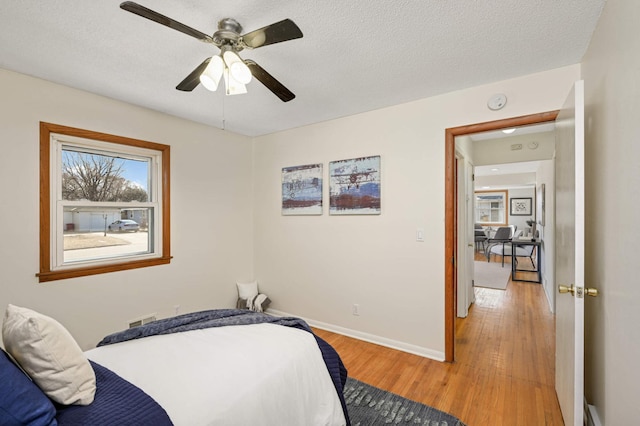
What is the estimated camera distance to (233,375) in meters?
1.29

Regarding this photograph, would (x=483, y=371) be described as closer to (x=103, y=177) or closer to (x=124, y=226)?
(x=124, y=226)

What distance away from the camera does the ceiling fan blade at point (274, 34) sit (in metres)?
1.31

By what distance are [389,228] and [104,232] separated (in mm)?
2818

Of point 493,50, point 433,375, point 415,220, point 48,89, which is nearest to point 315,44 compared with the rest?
point 493,50

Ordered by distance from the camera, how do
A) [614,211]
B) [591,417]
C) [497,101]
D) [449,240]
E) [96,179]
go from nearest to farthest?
[614,211], [591,417], [497,101], [449,240], [96,179]

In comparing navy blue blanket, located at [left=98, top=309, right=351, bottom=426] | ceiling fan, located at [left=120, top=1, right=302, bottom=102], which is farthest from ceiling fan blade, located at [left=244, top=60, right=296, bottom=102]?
navy blue blanket, located at [left=98, top=309, right=351, bottom=426]

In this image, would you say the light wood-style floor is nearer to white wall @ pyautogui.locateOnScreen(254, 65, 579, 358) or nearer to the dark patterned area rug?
the dark patterned area rug

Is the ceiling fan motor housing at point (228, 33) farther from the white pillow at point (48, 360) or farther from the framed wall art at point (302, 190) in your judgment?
the framed wall art at point (302, 190)

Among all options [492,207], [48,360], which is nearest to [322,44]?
[48,360]

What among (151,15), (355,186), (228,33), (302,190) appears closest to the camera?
(151,15)

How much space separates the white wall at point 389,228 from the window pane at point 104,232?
155 cm

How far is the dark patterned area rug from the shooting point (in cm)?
186

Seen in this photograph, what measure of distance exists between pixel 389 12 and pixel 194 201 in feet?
9.07

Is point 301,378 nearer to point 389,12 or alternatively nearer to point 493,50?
point 389,12
